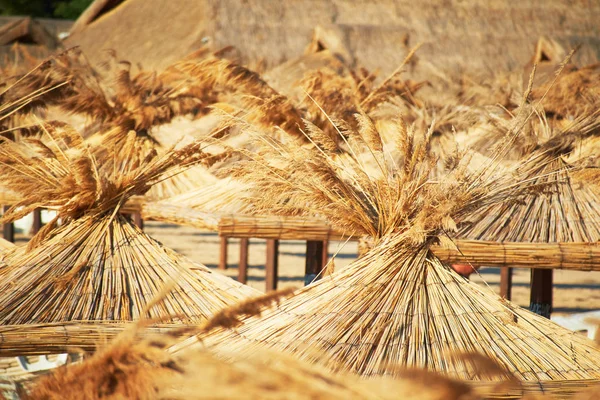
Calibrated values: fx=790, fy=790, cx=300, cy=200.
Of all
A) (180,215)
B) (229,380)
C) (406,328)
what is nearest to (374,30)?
(180,215)

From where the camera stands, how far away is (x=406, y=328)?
2164 millimetres

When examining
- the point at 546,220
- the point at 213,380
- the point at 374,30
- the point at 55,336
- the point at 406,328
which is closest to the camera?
the point at 213,380

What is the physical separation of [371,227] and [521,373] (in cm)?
62

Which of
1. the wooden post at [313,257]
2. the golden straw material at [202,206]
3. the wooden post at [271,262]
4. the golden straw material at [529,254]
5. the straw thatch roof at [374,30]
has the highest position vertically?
the straw thatch roof at [374,30]

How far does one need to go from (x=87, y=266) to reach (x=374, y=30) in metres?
8.15

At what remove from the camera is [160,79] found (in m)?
5.66

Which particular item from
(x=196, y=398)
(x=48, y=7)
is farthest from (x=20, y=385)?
(x=48, y=7)

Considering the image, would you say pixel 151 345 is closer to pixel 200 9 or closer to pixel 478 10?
pixel 200 9

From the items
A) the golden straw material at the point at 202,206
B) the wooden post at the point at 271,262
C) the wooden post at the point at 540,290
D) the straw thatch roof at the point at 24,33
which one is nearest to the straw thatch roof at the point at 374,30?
the straw thatch roof at the point at 24,33

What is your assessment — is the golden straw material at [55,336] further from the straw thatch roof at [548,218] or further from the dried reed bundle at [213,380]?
the straw thatch roof at [548,218]

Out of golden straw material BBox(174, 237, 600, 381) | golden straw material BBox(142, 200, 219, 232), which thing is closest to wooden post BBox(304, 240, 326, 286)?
golden straw material BBox(142, 200, 219, 232)

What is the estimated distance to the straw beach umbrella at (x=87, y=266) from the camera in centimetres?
257

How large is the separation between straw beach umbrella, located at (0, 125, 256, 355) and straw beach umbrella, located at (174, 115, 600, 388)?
502 mm

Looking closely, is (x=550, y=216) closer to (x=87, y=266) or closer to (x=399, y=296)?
(x=399, y=296)
